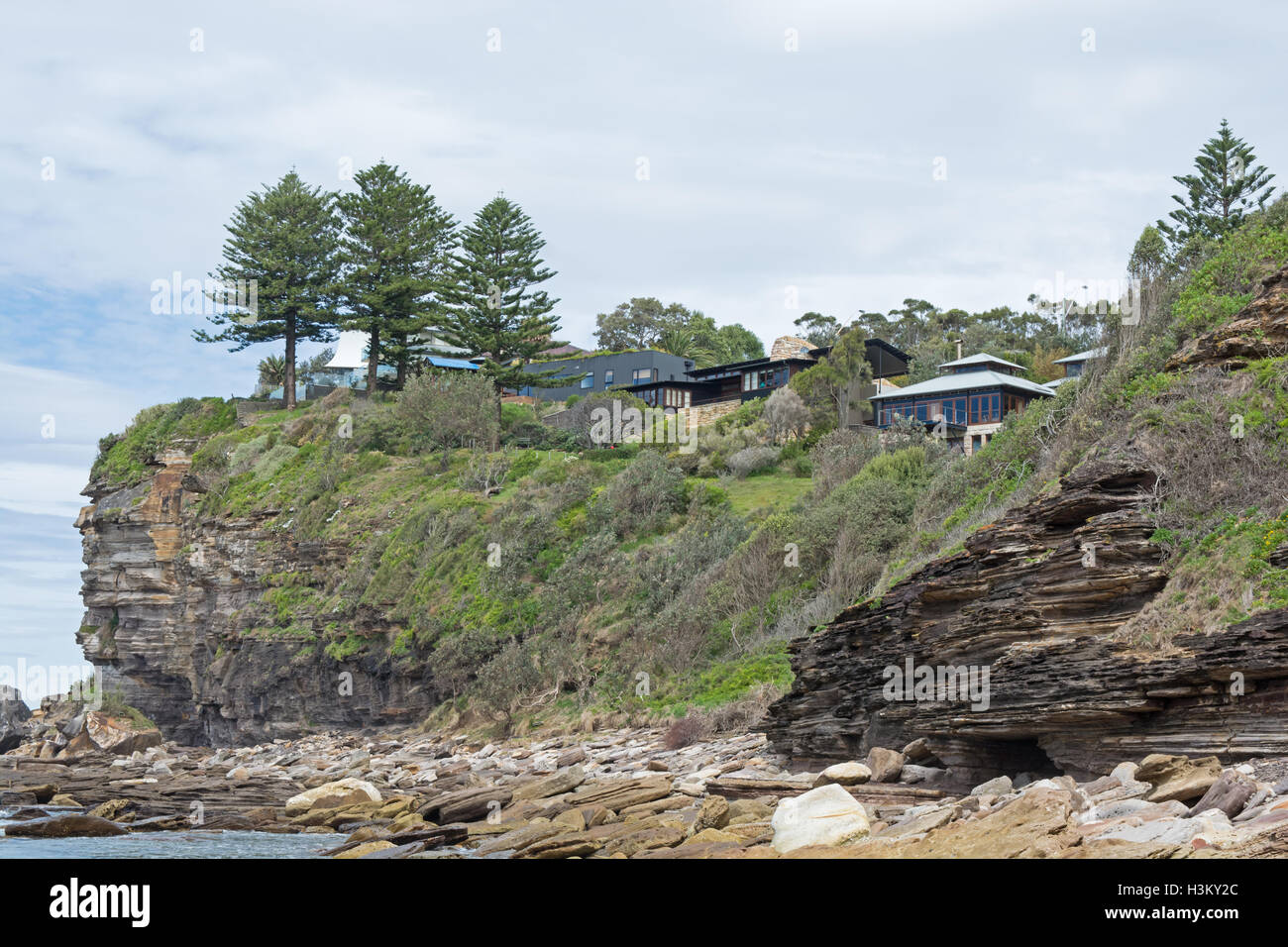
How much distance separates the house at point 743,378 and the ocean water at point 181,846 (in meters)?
44.2

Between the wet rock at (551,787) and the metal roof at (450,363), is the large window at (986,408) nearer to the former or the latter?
the metal roof at (450,363)

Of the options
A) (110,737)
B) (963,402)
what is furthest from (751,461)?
(110,737)

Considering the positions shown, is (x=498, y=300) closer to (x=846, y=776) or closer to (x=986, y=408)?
(x=986, y=408)

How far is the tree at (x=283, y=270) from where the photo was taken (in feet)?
201

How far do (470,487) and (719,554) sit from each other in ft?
52.4

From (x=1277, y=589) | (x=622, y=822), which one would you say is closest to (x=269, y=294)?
(x=622, y=822)

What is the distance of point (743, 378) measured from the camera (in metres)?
65.8

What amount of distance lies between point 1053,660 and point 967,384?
127ft

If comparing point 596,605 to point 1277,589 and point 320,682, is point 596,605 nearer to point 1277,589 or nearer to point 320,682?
point 320,682

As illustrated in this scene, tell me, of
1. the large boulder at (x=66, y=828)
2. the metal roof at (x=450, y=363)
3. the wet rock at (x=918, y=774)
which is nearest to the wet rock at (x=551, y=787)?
the wet rock at (x=918, y=774)

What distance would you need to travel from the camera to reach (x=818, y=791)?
13.7 metres

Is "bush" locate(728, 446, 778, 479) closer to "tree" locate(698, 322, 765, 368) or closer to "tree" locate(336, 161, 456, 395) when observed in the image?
"tree" locate(336, 161, 456, 395)

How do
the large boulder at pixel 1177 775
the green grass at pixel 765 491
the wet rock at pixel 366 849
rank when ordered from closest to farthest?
the large boulder at pixel 1177 775, the wet rock at pixel 366 849, the green grass at pixel 765 491

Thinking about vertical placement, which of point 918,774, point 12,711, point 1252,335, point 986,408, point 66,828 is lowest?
point 12,711
